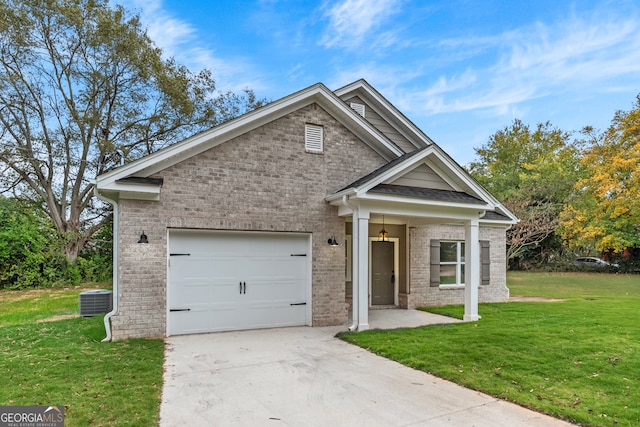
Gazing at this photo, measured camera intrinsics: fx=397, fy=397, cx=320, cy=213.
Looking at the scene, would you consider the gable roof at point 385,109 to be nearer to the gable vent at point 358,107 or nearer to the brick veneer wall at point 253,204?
the gable vent at point 358,107

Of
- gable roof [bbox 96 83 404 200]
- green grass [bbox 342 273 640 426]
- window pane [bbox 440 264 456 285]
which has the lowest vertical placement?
green grass [bbox 342 273 640 426]

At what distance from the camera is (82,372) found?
5516 millimetres

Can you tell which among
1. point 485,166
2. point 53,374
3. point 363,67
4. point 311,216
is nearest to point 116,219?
point 53,374

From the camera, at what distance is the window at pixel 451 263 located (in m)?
12.2

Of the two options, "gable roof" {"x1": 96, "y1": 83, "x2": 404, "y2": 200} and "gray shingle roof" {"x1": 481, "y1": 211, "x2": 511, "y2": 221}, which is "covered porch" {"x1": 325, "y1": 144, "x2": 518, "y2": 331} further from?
"gable roof" {"x1": 96, "y1": 83, "x2": 404, "y2": 200}

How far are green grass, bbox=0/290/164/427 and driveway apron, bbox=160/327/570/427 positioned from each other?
0.27 m

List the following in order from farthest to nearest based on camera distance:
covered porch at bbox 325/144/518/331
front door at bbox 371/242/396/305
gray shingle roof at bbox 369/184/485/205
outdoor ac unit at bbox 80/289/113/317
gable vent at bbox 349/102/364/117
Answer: gable vent at bbox 349/102/364/117
front door at bbox 371/242/396/305
outdoor ac unit at bbox 80/289/113/317
gray shingle roof at bbox 369/184/485/205
covered porch at bbox 325/144/518/331

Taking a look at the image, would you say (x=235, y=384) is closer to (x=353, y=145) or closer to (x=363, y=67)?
(x=353, y=145)

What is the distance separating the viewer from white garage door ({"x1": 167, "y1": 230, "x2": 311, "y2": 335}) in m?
8.12

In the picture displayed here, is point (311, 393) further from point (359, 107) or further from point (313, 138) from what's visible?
point (359, 107)

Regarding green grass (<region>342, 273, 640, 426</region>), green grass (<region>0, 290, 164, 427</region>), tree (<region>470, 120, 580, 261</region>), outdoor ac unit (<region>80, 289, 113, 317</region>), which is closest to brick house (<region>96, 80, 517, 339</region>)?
green grass (<region>0, 290, 164, 427</region>)

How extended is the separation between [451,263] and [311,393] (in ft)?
29.2

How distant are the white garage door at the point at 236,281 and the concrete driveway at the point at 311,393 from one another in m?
1.19

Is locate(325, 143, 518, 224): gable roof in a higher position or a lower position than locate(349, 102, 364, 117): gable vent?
lower
